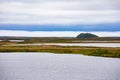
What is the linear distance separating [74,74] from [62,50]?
136 ft

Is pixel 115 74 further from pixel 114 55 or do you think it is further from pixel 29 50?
pixel 29 50

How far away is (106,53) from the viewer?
7750cm

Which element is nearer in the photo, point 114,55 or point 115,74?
point 115,74

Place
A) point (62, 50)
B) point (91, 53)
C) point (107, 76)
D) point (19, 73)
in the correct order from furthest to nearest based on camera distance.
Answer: point (62, 50) → point (91, 53) → point (19, 73) → point (107, 76)

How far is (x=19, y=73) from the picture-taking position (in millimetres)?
48000

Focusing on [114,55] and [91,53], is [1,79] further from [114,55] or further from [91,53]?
[91,53]

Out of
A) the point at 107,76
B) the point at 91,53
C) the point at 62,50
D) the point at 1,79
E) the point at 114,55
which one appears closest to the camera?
the point at 1,79

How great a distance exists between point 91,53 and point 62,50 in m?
9.63

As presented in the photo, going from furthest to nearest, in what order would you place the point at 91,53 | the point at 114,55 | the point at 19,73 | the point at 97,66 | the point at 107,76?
the point at 91,53
the point at 114,55
the point at 97,66
the point at 19,73
the point at 107,76

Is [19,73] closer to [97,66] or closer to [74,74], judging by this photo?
[74,74]

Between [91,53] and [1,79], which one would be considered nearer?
[1,79]

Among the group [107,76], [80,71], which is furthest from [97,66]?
[107,76]

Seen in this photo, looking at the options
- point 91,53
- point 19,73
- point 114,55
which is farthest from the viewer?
point 91,53

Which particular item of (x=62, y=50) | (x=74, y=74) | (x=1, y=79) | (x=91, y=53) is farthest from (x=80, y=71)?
(x=62, y=50)
